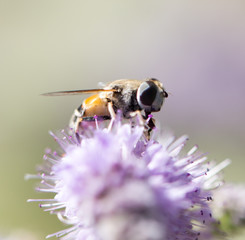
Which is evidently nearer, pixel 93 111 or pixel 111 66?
pixel 93 111

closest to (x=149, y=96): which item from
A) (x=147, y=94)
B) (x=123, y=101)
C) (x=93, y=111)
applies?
(x=147, y=94)

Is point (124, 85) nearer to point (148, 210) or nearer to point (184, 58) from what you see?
point (148, 210)

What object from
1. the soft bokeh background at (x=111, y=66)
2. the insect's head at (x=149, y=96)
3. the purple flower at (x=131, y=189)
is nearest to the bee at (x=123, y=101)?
the insect's head at (x=149, y=96)

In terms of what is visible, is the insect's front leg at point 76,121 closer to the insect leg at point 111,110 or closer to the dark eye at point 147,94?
the insect leg at point 111,110

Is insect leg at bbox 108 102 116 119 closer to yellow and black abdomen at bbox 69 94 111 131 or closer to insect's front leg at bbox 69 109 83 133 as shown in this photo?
yellow and black abdomen at bbox 69 94 111 131

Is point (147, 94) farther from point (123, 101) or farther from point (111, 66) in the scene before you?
point (111, 66)

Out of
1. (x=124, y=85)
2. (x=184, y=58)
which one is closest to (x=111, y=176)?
(x=124, y=85)
